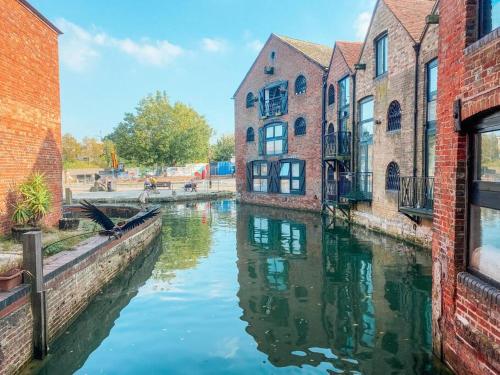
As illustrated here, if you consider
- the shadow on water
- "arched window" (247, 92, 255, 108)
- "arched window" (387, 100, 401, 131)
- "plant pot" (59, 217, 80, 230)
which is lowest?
the shadow on water

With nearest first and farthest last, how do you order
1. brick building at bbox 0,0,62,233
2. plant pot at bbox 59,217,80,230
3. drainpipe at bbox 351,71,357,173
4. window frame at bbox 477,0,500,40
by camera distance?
window frame at bbox 477,0,500,40
brick building at bbox 0,0,62,233
plant pot at bbox 59,217,80,230
drainpipe at bbox 351,71,357,173

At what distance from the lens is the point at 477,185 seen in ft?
14.1

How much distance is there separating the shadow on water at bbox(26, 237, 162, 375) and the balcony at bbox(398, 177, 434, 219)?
7613 millimetres

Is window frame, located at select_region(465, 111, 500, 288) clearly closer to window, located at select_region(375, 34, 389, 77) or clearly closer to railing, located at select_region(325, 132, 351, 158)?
window, located at select_region(375, 34, 389, 77)

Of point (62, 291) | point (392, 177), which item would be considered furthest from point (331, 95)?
point (62, 291)

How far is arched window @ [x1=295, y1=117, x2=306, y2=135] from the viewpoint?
2224cm

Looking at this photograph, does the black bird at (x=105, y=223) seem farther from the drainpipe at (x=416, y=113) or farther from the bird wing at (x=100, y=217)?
the drainpipe at (x=416, y=113)

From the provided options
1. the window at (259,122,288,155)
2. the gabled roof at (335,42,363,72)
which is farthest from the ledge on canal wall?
the window at (259,122,288,155)

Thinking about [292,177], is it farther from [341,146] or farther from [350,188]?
[350,188]

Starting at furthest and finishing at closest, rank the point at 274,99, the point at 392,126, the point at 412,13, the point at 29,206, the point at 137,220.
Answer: the point at 274,99 < the point at 392,126 < the point at 412,13 < the point at 137,220 < the point at 29,206

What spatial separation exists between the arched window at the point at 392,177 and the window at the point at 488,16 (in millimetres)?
9748

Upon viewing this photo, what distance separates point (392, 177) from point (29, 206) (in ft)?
38.2

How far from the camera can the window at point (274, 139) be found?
23.5 m

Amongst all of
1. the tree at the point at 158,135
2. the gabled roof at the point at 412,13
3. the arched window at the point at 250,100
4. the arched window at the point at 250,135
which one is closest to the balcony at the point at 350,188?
the gabled roof at the point at 412,13
